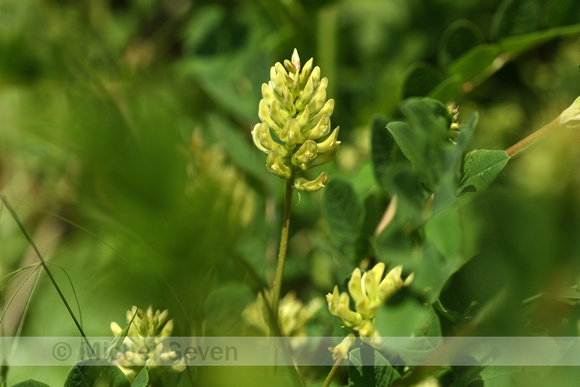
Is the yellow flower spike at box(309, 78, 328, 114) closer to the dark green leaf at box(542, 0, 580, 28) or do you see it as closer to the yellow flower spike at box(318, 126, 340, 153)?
the yellow flower spike at box(318, 126, 340, 153)

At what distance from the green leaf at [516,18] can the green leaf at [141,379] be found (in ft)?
2.43

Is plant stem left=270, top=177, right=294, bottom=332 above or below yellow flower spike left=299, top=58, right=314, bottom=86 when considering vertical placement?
below

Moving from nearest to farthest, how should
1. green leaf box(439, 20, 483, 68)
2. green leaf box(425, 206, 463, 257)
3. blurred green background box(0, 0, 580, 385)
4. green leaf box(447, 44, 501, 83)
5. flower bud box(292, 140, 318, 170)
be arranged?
blurred green background box(0, 0, 580, 385) < flower bud box(292, 140, 318, 170) < green leaf box(425, 206, 463, 257) < green leaf box(447, 44, 501, 83) < green leaf box(439, 20, 483, 68)

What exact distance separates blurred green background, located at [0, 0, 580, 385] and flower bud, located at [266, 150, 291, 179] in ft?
0.17

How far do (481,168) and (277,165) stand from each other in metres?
0.19

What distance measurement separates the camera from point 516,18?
882 mm

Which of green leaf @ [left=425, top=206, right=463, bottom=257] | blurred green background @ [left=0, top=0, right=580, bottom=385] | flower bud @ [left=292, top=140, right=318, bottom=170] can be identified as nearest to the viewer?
blurred green background @ [left=0, top=0, right=580, bottom=385]

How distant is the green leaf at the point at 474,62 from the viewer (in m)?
0.77

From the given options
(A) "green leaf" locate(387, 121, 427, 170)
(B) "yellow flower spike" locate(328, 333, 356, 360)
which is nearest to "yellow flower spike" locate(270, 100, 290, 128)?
(A) "green leaf" locate(387, 121, 427, 170)


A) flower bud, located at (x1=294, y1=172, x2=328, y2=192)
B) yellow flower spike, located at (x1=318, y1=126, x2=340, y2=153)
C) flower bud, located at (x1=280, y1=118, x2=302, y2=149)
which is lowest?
flower bud, located at (x1=294, y1=172, x2=328, y2=192)

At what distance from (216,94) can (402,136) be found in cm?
68

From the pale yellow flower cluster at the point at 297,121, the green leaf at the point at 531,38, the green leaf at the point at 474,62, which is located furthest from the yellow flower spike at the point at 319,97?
the green leaf at the point at 531,38

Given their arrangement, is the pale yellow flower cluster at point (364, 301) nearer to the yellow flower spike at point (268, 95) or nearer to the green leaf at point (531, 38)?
the yellow flower spike at point (268, 95)

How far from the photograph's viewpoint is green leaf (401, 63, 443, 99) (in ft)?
2.62
